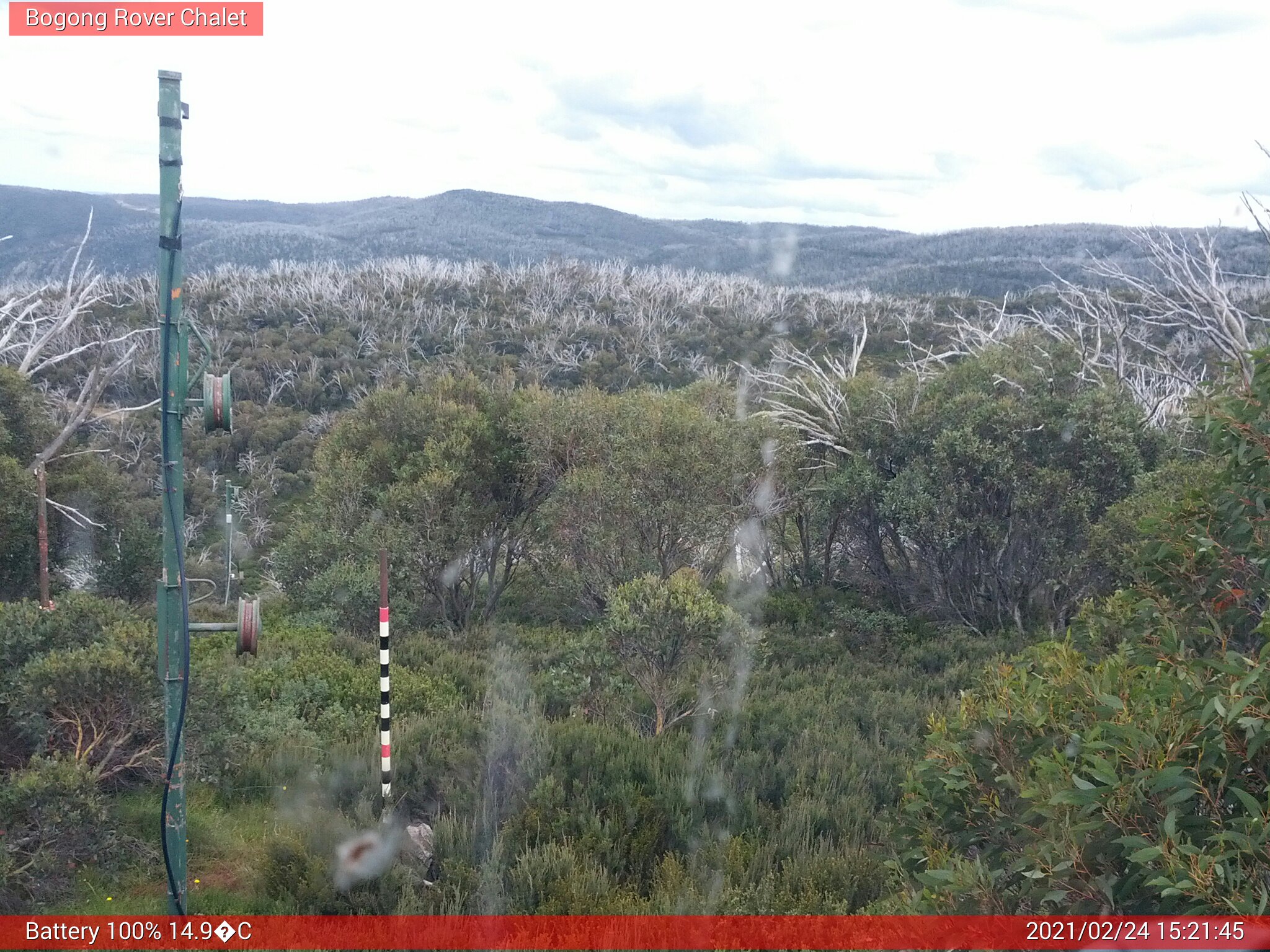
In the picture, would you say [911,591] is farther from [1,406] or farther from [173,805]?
[1,406]

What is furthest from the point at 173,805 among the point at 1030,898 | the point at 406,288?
the point at 406,288

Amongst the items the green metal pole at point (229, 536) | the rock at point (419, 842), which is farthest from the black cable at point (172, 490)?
the green metal pole at point (229, 536)

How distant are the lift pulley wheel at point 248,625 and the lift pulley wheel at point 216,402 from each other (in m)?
0.83

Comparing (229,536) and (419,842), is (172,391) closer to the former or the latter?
(419,842)

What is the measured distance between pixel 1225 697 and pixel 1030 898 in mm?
961

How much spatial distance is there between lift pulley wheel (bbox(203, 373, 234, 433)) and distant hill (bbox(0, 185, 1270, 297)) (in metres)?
32.5

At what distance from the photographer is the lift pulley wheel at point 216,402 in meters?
4.39

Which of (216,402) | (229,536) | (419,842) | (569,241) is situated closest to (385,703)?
(419,842)

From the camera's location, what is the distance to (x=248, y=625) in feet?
14.7

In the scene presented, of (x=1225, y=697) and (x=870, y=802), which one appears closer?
(x=1225, y=697)

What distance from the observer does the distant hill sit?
2143 inches

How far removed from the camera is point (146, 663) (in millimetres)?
6684

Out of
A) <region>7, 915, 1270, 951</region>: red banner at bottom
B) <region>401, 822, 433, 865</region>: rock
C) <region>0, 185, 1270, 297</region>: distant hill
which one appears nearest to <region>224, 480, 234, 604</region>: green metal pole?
<region>401, 822, 433, 865</region>: rock

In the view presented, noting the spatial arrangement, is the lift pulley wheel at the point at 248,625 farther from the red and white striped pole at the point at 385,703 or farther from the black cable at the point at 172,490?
the red and white striped pole at the point at 385,703
